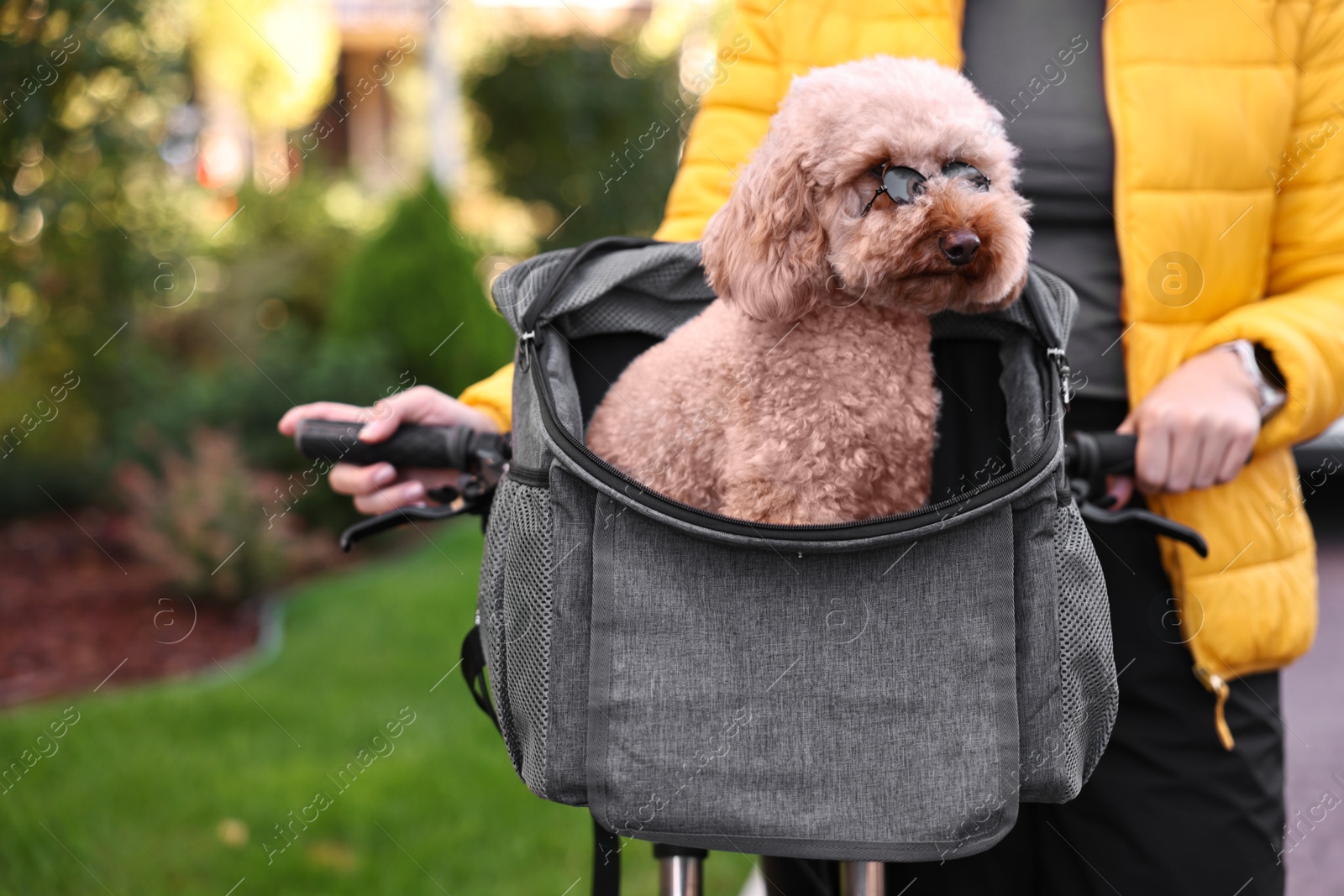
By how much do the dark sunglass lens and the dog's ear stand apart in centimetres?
12

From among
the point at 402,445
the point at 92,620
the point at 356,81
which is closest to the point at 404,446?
the point at 402,445

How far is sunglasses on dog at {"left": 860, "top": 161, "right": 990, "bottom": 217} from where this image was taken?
133 centimetres

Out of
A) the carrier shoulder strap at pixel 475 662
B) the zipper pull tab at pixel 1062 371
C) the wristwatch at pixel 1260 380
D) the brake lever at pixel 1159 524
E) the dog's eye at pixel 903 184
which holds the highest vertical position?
the dog's eye at pixel 903 184

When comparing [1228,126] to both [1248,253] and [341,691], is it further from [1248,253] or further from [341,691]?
[341,691]

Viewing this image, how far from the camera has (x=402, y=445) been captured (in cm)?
146

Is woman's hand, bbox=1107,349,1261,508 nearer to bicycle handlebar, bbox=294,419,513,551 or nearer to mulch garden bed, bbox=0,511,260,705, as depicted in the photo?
bicycle handlebar, bbox=294,419,513,551

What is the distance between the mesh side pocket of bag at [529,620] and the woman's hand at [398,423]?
35 cm

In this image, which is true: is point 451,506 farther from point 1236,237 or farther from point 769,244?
point 1236,237

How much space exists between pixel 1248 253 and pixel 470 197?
38.8 ft

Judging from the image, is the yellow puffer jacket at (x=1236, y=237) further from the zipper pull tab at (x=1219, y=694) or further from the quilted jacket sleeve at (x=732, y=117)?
the quilted jacket sleeve at (x=732, y=117)

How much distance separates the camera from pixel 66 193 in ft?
11.7

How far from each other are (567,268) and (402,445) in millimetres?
379

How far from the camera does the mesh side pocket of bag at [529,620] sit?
3.71 ft

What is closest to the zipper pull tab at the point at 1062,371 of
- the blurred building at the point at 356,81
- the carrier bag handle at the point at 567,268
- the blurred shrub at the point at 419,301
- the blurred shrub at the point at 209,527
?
the carrier bag handle at the point at 567,268
